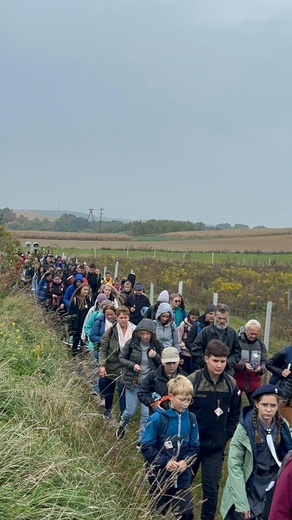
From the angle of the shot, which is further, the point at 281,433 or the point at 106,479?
the point at 106,479

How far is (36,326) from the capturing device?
10414 mm

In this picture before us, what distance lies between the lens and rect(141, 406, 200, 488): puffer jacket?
181 inches

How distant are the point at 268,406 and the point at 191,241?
203ft

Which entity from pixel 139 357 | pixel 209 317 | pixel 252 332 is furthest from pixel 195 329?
pixel 139 357

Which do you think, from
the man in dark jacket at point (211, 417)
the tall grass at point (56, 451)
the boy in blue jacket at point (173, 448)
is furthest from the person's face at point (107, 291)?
the boy in blue jacket at point (173, 448)

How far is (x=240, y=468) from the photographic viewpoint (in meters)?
4.25

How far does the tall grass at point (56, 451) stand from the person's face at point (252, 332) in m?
1.97

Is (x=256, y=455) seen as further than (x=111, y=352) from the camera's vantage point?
No

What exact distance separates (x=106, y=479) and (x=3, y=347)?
3.34 metres

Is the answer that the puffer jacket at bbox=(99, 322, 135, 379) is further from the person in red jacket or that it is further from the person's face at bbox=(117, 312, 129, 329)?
the person in red jacket

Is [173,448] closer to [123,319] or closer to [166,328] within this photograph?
[123,319]

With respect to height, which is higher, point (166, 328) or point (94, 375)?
point (166, 328)

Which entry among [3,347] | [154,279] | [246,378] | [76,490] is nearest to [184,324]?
[246,378]

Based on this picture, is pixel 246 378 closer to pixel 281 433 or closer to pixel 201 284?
pixel 281 433
